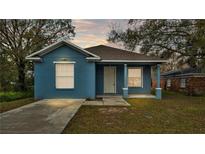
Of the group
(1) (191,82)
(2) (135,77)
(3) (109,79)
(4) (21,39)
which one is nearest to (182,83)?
(1) (191,82)

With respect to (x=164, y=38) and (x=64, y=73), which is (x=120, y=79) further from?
(x=164, y=38)

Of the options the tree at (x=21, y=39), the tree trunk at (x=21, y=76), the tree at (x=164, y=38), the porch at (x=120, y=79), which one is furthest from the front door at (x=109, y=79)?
the tree trunk at (x=21, y=76)

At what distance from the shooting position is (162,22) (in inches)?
696

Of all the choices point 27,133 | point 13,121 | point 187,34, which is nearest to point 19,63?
point 13,121

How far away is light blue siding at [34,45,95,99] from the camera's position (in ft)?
42.5

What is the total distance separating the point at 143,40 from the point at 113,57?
667 cm

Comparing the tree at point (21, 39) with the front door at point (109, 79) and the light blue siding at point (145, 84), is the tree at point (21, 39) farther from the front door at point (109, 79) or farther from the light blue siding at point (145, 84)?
the light blue siding at point (145, 84)

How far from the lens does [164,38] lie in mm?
19312

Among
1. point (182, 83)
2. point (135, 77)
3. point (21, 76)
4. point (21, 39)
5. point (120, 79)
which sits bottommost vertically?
point (182, 83)

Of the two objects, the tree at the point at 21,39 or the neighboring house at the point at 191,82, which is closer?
the neighboring house at the point at 191,82

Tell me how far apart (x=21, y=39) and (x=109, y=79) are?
31.3 feet

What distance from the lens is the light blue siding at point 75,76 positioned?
42.5 ft

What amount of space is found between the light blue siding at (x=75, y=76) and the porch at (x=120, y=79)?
2662 millimetres

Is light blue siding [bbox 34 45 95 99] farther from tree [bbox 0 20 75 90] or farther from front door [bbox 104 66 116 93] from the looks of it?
tree [bbox 0 20 75 90]
